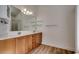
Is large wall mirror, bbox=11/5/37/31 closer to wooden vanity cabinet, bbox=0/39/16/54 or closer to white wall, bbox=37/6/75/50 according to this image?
white wall, bbox=37/6/75/50

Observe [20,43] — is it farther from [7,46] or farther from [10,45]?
[7,46]

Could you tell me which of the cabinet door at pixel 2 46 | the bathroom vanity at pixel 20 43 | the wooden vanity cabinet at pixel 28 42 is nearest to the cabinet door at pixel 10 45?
the bathroom vanity at pixel 20 43

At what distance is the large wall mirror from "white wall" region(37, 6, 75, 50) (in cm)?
21

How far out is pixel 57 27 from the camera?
11.4 feet

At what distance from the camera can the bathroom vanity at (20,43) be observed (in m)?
2.54

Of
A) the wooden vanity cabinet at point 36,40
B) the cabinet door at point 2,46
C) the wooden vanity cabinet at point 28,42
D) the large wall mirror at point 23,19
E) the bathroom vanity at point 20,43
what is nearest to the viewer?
the cabinet door at point 2,46

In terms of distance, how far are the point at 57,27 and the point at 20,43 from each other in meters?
1.19

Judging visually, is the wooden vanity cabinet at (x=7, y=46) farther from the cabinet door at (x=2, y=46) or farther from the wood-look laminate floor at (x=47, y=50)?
the wood-look laminate floor at (x=47, y=50)

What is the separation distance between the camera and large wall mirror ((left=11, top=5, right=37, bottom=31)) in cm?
336

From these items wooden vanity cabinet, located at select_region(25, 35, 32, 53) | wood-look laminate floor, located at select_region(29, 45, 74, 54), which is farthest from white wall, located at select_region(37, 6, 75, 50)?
wooden vanity cabinet, located at select_region(25, 35, 32, 53)

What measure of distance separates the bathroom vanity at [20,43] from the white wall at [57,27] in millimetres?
272

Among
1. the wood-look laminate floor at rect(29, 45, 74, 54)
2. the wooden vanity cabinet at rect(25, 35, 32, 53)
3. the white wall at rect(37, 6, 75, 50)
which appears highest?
the white wall at rect(37, 6, 75, 50)

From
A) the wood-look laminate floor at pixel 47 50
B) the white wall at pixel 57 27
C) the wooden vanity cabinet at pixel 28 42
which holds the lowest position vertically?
the wood-look laminate floor at pixel 47 50

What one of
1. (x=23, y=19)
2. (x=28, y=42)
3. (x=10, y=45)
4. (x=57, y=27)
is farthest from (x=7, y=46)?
(x=57, y=27)
